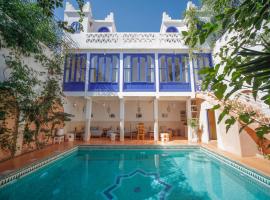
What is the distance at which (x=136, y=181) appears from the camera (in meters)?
4.93

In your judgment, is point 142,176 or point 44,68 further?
point 44,68

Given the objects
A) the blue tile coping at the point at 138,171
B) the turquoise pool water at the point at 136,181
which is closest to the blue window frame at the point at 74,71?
the blue tile coping at the point at 138,171

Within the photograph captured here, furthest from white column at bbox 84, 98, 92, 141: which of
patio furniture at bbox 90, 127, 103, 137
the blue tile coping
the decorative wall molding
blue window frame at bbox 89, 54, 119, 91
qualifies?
the decorative wall molding

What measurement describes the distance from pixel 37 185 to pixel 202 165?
6214 mm

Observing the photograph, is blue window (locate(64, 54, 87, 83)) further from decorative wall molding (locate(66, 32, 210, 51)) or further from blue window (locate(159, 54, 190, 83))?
blue window (locate(159, 54, 190, 83))

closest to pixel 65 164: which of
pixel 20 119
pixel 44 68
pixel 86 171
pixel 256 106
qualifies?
pixel 86 171

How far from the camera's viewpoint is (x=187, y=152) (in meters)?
8.77

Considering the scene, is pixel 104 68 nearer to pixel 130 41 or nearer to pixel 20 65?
pixel 130 41

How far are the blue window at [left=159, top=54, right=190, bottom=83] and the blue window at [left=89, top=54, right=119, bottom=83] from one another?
342 cm

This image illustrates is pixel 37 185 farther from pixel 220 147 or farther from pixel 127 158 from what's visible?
pixel 220 147

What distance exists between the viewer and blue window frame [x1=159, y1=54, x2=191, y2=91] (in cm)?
1074

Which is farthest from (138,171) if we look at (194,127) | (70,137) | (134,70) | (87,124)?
(134,70)

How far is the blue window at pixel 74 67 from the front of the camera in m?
11.1

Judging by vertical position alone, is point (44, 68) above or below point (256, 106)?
above
